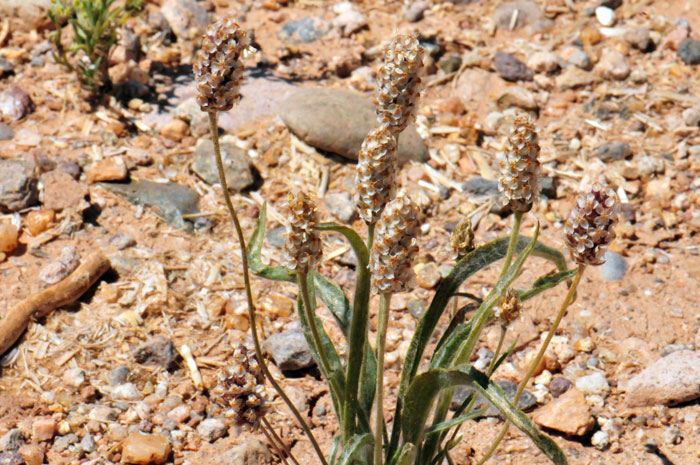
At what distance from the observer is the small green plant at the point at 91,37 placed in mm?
4230

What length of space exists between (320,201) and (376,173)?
2.35m

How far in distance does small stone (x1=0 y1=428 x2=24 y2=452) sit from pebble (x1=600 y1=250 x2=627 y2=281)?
8.16ft

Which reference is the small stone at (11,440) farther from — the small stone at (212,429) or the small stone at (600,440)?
the small stone at (600,440)

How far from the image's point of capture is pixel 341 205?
396 centimetres

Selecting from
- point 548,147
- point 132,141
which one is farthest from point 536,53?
point 132,141

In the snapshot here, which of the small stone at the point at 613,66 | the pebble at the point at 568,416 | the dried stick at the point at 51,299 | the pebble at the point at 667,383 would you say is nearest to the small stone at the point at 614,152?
the small stone at the point at 613,66

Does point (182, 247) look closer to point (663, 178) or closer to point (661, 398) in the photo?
point (661, 398)

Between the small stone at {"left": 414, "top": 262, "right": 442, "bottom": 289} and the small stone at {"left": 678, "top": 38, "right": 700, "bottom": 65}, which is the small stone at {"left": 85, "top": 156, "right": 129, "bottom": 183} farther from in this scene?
the small stone at {"left": 678, "top": 38, "right": 700, "bottom": 65}

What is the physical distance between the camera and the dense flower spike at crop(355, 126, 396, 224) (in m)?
1.67

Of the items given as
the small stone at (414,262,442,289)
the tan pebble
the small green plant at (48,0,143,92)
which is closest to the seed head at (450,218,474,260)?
the small stone at (414,262,442,289)

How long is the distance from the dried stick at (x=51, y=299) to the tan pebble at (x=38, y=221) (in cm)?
36

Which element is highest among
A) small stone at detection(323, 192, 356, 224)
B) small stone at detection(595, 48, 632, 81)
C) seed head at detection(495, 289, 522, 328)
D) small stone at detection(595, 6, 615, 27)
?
seed head at detection(495, 289, 522, 328)

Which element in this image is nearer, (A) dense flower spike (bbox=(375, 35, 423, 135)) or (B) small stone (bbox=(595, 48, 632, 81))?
(A) dense flower spike (bbox=(375, 35, 423, 135))

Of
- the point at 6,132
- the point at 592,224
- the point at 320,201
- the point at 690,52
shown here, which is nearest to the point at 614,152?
the point at 690,52
